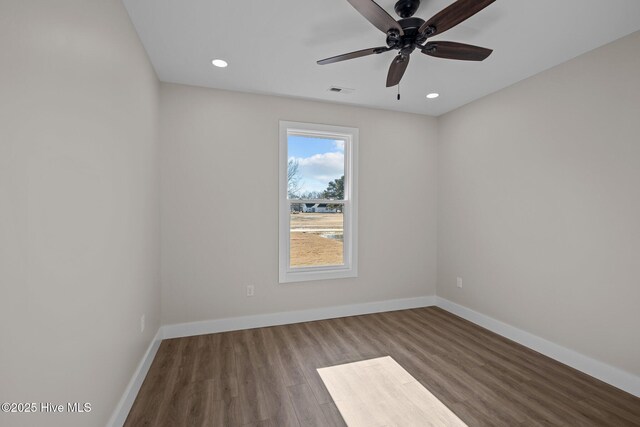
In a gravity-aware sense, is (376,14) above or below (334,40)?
below

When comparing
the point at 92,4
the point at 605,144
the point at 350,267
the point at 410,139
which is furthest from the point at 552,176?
the point at 92,4

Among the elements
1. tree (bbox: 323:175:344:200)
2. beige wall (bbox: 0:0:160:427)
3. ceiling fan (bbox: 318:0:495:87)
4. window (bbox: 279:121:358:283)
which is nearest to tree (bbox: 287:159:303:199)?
window (bbox: 279:121:358:283)

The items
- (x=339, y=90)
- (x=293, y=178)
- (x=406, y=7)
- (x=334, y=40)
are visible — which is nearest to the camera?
(x=406, y=7)

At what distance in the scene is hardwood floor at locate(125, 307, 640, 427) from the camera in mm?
1902

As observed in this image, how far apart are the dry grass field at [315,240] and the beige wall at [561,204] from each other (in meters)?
1.63

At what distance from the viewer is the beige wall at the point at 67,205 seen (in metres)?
0.87

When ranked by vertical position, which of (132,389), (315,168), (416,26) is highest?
(416,26)

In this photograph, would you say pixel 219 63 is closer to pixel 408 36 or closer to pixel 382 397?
pixel 408 36

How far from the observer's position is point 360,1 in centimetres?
144

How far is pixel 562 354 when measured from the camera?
102 inches

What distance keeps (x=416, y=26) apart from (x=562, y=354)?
304 centimetres

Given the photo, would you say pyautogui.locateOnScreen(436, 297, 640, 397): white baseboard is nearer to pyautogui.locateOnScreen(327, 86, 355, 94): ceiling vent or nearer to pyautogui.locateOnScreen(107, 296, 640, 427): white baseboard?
pyautogui.locateOnScreen(107, 296, 640, 427): white baseboard

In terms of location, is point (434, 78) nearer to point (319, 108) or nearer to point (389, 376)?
point (319, 108)

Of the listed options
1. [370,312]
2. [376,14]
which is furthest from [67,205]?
[370,312]
